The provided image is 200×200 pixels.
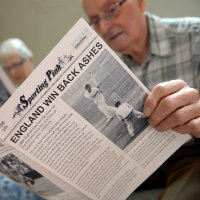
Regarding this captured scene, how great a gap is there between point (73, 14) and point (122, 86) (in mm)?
1193

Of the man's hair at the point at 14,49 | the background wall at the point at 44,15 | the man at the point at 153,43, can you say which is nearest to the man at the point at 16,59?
the man's hair at the point at 14,49

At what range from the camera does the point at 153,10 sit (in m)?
1.45

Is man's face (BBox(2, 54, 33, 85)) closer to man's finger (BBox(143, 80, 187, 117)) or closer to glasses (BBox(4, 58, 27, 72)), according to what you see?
glasses (BBox(4, 58, 27, 72))

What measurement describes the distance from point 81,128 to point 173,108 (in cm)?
16

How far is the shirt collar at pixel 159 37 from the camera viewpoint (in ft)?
2.70

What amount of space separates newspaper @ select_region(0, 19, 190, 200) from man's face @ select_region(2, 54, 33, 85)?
1.02 metres

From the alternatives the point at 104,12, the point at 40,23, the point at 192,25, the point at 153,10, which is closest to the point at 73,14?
the point at 40,23

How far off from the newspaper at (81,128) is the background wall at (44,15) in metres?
1.15

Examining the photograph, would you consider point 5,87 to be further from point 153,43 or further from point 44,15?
point 44,15

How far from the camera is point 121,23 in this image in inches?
32.6

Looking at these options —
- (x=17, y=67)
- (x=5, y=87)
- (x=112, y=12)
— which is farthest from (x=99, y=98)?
(x=17, y=67)

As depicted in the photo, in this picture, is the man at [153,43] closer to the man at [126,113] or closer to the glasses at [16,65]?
the man at [126,113]

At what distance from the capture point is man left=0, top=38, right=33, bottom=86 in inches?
56.1

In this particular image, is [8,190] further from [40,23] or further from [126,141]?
[40,23]
